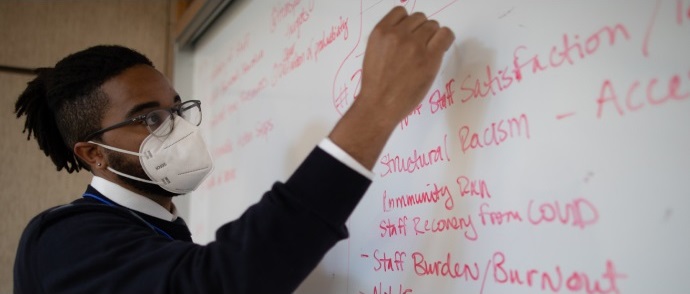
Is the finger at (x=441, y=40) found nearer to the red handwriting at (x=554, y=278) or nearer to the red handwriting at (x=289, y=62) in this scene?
the red handwriting at (x=554, y=278)

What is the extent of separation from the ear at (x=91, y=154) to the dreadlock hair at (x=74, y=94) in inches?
0.6

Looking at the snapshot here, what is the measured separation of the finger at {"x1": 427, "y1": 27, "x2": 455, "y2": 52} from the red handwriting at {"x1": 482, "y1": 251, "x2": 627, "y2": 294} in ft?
0.76

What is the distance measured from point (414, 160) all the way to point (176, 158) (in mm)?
358

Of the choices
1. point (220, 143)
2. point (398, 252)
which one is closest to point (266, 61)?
point (220, 143)

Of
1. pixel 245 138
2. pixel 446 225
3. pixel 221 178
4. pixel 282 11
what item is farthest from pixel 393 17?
pixel 221 178

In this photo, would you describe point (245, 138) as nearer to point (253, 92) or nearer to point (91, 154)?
point (253, 92)

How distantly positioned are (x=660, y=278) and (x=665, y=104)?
14cm

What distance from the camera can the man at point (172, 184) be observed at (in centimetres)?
46

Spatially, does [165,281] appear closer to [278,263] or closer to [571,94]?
[278,263]

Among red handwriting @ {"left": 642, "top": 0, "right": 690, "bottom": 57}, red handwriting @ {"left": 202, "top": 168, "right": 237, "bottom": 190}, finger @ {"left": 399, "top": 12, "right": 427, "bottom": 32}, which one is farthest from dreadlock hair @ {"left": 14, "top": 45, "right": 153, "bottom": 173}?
red handwriting @ {"left": 642, "top": 0, "right": 690, "bottom": 57}

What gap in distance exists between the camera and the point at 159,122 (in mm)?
736

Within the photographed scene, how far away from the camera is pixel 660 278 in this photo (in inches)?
15.1

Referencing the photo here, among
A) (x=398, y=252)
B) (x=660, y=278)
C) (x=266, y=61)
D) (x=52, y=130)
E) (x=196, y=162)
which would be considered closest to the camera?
(x=660, y=278)

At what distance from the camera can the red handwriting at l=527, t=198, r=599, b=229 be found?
0.43 m
